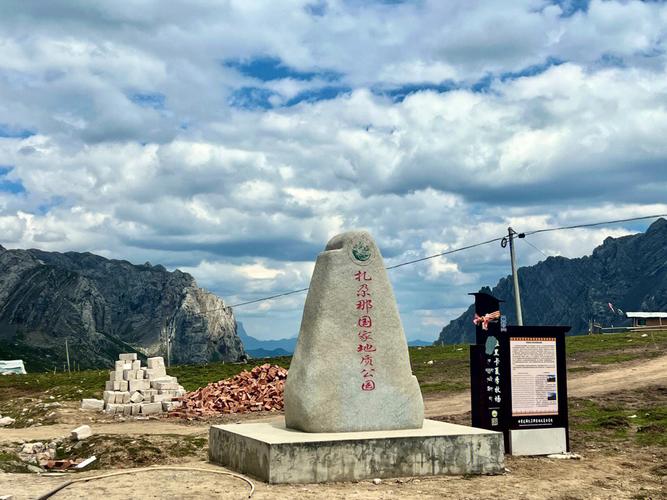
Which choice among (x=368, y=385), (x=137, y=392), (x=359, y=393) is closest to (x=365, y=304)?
(x=368, y=385)

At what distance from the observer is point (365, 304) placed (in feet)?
40.4

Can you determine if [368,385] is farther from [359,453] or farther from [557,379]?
[557,379]

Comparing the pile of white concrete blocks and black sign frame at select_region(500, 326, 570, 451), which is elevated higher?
black sign frame at select_region(500, 326, 570, 451)

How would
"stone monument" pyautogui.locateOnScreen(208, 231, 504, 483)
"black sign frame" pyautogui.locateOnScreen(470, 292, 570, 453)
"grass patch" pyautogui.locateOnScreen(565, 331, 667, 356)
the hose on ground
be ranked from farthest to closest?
1. "grass patch" pyautogui.locateOnScreen(565, 331, 667, 356)
2. "black sign frame" pyautogui.locateOnScreen(470, 292, 570, 453)
3. "stone monument" pyautogui.locateOnScreen(208, 231, 504, 483)
4. the hose on ground

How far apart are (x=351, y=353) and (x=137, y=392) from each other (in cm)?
1741

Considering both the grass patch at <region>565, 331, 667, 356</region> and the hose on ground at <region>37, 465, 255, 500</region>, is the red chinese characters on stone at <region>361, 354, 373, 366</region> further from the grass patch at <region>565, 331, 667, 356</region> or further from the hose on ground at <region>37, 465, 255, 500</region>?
the grass patch at <region>565, 331, 667, 356</region>

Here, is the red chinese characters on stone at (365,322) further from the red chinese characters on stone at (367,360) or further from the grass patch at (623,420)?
the grass patch at (623,420)

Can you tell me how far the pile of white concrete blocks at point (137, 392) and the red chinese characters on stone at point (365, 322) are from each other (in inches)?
644

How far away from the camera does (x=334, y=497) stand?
978cm

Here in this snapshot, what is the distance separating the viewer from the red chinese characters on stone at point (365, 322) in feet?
40.2

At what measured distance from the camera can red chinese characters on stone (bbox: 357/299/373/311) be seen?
12.3 meters

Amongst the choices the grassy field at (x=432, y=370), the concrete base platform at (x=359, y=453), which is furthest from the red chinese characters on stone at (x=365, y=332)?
the grassy field at (x=432, y=370)

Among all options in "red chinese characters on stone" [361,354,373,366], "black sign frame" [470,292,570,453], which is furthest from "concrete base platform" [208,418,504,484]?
"black sign frame" [470,292,570,453]

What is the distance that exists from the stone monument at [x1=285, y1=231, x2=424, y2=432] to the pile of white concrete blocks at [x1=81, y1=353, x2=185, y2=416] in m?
15.7
